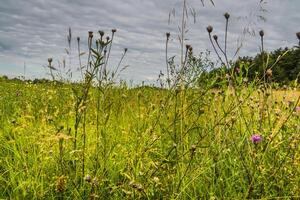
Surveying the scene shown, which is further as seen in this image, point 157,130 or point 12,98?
point 12,98

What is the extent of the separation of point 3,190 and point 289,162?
1830mm

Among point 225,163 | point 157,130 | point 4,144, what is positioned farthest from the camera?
point 157,130

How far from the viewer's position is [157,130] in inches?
164

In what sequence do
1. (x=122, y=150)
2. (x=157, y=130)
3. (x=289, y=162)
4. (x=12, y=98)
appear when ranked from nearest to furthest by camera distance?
(x=289, y=162) → (x=122, y=150) → (x=157, y=130) → (x=12, y=98)

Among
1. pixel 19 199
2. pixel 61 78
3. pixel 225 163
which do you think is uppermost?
pixel 61 78

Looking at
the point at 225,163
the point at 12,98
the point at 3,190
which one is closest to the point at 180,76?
the point at 225,163

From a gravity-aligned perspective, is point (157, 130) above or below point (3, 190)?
above

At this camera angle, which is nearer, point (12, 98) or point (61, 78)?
point (61, 78)

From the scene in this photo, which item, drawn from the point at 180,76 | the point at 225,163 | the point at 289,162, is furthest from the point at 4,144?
the point at 289,162

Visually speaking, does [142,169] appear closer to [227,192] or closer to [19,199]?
[227,192]

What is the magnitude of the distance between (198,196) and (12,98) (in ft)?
16.4

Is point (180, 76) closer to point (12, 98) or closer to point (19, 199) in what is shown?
point (19, 199)

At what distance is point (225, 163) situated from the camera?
9.55ft

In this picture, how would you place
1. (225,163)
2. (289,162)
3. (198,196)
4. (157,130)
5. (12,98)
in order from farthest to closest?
(12,98), (157,130), (225,163), (289,162), (198,196)
